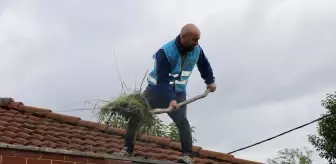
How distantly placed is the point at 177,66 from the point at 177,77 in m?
0.13

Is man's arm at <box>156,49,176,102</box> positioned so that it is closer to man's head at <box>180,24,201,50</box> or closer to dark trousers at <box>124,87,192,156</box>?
dark trousers at <box>124,87,192,156</box>

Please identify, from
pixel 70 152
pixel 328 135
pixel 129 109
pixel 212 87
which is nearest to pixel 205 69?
pixel 212 87

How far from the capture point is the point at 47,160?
4.79 m

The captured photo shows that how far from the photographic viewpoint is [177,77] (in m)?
5.20

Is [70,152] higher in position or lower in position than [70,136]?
lower

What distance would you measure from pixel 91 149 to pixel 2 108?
243 cm

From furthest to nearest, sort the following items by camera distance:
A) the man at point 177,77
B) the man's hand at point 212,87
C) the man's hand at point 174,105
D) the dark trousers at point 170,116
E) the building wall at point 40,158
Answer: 1. the man's hand at point 212,87
2. the dark trousers at point 170,116
3. the man at point 177,77
4. the man's hand at point 174,105
5. the building wall at point 40,158

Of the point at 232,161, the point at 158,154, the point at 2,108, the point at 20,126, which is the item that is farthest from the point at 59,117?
the point at 232,161

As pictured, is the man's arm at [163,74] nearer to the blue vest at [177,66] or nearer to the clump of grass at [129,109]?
the blue vest at [177,66]

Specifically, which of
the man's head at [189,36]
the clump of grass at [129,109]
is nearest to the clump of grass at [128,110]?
the clump of grass at [129,109]

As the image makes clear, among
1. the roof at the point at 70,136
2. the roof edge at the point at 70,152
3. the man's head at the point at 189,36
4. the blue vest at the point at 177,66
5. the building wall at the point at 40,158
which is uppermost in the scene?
the man's head at the point at 189,36

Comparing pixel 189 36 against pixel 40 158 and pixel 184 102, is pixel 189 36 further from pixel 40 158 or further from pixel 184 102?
pixel 40 158

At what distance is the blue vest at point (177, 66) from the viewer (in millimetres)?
5059

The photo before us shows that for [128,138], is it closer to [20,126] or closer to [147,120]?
[147,120]
